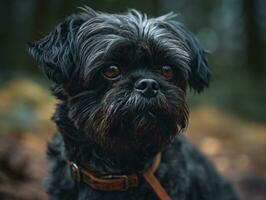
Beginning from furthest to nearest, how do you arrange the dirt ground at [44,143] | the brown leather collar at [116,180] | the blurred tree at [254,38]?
the blurred tree at [254,38]
the dirt ground at [44,143]
the brown leather collar at [116,180]

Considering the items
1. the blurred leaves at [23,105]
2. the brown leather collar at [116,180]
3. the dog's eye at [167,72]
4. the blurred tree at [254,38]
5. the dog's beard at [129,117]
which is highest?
the dog's eye at [167,72]

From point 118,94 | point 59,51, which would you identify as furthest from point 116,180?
point 59,51

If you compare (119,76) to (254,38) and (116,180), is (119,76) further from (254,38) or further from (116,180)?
(254,38)

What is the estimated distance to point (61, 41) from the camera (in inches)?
222

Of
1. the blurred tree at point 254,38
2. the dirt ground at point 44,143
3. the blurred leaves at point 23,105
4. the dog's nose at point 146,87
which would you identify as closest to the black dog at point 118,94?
Answer: the dog's nose at point 146,87

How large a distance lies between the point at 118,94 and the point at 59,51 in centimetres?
69

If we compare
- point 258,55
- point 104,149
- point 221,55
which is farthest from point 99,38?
point 221,55

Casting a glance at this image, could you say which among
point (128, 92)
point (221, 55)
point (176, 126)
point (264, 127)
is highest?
point (128, 92)

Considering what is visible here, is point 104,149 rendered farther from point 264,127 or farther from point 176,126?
point 264,127

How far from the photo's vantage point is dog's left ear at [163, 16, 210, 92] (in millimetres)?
5926

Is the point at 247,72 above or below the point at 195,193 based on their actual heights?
below

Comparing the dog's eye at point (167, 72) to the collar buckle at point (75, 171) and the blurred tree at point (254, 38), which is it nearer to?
the collar buckle at point (75, 171)

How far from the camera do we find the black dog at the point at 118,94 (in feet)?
Result: 17.4

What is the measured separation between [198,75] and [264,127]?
10.4 m
